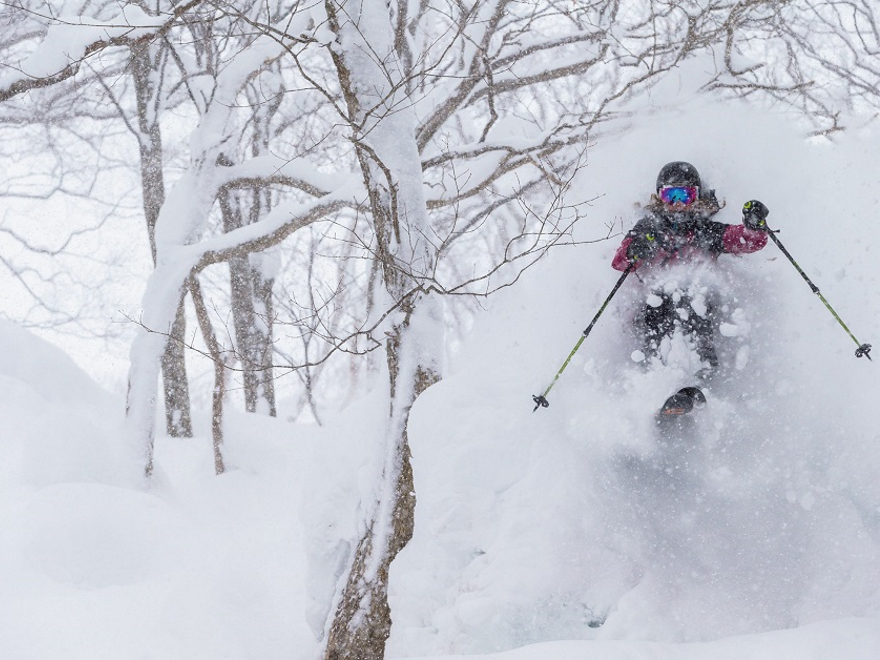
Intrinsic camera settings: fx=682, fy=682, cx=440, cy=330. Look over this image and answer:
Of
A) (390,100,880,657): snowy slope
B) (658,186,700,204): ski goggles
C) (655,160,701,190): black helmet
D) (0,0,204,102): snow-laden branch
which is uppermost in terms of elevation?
(0,0,204,102): snow-laden branch

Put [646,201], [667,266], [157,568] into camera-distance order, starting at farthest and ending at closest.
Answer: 1. [157,568]
2. [646,201]
3. [667,266]

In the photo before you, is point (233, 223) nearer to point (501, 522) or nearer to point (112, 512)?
point (112, 512)

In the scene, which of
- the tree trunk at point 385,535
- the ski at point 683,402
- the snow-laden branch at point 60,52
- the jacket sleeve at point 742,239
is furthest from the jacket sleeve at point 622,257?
the snow-laden branch at point 60,52

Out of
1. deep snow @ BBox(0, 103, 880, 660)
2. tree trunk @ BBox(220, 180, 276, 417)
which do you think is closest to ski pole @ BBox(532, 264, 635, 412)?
deep snow @ BBox(0, 103, 880, 660)

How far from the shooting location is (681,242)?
4.77 metres

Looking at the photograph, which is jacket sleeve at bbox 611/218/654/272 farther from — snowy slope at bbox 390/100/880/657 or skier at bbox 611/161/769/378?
snowy slope at bbox 390/100/880/657

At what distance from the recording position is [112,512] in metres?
6.62

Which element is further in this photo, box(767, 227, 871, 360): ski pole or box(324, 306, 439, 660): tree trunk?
box(324, 306, 439, 660): tree trunk

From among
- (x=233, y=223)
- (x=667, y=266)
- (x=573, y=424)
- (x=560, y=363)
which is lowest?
(x=573, y=424)

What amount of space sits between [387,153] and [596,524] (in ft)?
10.2

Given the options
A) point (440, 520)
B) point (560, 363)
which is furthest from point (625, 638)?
point (560, 363)

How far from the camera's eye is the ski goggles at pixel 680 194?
4820 mm

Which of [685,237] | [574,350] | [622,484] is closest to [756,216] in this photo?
[685,237]

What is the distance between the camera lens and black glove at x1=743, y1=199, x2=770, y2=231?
4.42 meters
